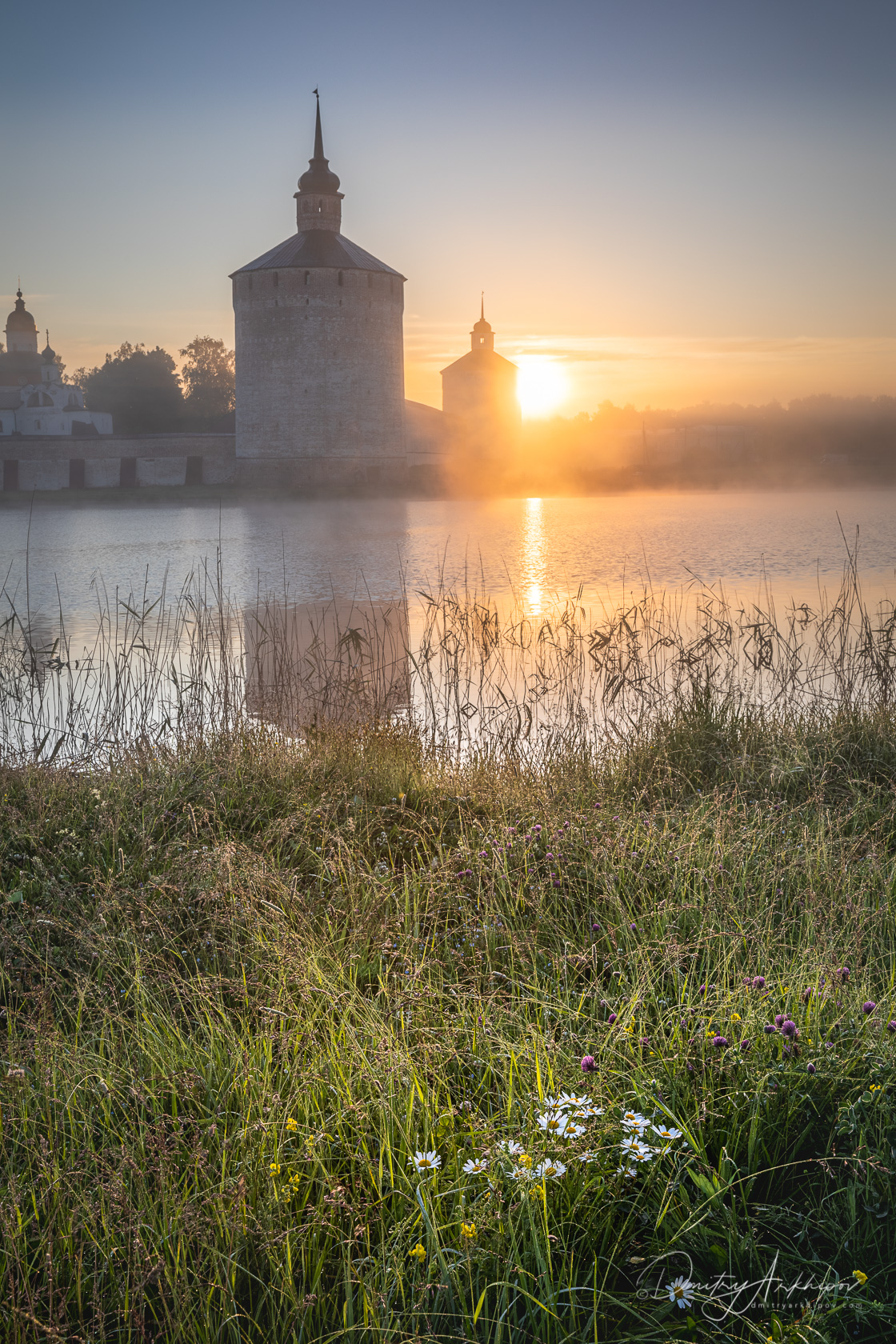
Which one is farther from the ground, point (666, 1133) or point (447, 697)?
point (447, 697)

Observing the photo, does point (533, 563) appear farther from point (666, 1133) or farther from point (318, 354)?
point (318, 354)

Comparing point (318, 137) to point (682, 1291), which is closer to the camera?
point (682, 1291)

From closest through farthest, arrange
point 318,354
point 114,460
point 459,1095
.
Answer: point 459,1095
point 318,354
point 114,460

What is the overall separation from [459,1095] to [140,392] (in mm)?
44125

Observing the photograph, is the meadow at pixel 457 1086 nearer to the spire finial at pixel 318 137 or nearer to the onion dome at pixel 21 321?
the spire finial at pixel 318 137

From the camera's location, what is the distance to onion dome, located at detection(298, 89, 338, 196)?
3231 centimetres

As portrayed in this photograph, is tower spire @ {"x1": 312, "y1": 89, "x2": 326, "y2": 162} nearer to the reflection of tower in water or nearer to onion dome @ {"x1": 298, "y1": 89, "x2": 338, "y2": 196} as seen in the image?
onion dome @ {"x1": 298, "y1": 89, "x2": 338, "y2": 196}

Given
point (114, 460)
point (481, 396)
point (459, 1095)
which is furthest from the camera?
point (481, 396)

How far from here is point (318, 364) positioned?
1234 inches

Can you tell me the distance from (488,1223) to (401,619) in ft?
25.2

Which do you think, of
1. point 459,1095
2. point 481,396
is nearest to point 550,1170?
point 459,1095

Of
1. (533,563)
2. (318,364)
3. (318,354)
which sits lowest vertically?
(533,563)

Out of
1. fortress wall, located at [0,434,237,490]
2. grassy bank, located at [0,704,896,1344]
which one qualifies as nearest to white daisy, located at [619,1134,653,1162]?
grassy bank, located at [0,704,896,1344]

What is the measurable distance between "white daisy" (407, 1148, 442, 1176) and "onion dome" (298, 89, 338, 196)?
34.9 m
